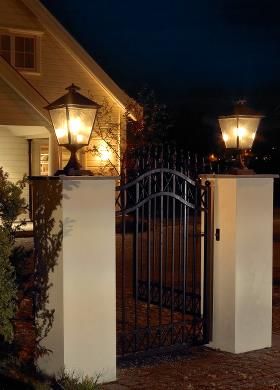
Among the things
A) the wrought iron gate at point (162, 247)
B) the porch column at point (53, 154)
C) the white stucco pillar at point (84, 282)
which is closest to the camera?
the white stucco pillar at point (84, 282)

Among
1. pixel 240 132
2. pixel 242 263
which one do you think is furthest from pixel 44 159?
pixel 242 263

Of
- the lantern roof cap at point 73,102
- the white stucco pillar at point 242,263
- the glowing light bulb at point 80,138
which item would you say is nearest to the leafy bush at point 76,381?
the white stucco pillar at point 242,263

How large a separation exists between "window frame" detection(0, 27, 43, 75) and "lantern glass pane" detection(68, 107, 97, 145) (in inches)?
576

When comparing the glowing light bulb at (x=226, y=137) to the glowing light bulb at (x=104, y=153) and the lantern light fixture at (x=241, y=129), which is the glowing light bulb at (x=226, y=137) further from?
the glowing light bulb at (x=104, y=153)

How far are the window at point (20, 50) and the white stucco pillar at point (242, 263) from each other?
14.3 meters

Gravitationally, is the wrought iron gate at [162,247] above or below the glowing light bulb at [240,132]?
below

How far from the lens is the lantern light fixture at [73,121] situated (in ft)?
21.7

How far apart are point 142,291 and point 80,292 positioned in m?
4.08

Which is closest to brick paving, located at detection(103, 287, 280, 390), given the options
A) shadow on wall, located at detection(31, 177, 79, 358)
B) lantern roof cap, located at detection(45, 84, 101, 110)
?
shadow on wall, located at detection(31, 177, 79, 358)

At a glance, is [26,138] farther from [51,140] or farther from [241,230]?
[241,230]

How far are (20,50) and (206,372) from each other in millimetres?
16038

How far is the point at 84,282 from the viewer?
637cm

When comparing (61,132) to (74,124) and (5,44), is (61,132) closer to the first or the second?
(74,124)

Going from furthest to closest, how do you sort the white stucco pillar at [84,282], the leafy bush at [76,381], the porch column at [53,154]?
the porch column at [53,154], the white stucco pillar at [84,282], the leafy bush at [76,381]
